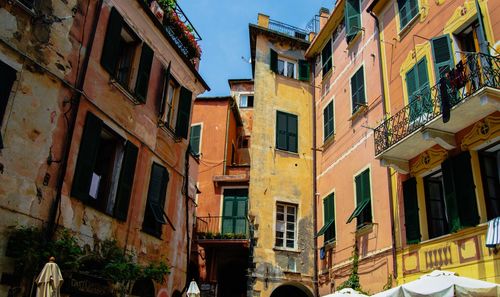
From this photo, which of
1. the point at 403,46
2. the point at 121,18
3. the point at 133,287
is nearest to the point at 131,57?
the point at 121,18

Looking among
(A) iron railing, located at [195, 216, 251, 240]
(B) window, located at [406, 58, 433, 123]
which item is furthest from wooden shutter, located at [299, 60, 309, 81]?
(B) window, located at [406, 58, 433, 123]

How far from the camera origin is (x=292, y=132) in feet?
62.7

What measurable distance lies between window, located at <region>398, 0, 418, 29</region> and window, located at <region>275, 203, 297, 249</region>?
8237mm

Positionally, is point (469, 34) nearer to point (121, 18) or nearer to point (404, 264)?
point (404, 264)

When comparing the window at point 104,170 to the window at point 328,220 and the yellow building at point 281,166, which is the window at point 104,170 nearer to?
the yellow building at point 281,166

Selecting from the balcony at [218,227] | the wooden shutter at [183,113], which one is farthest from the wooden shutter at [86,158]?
the balcony at [218,227]

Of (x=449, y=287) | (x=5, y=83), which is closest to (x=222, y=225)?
(x=449, y=287)

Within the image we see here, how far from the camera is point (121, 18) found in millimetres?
11180

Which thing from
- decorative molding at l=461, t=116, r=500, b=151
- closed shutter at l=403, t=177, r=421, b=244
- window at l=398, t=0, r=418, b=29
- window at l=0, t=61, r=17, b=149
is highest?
window at l=398, t=0, r=418, b=29

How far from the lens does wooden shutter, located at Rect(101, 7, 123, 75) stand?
10520 millimetres

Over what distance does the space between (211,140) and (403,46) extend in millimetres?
10964

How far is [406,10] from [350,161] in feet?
17.1

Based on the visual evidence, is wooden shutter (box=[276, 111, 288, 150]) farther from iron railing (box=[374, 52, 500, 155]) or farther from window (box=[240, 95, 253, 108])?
iron railing (box=[374, 52, 500, 155])

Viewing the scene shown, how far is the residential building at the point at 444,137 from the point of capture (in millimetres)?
A: 9188
